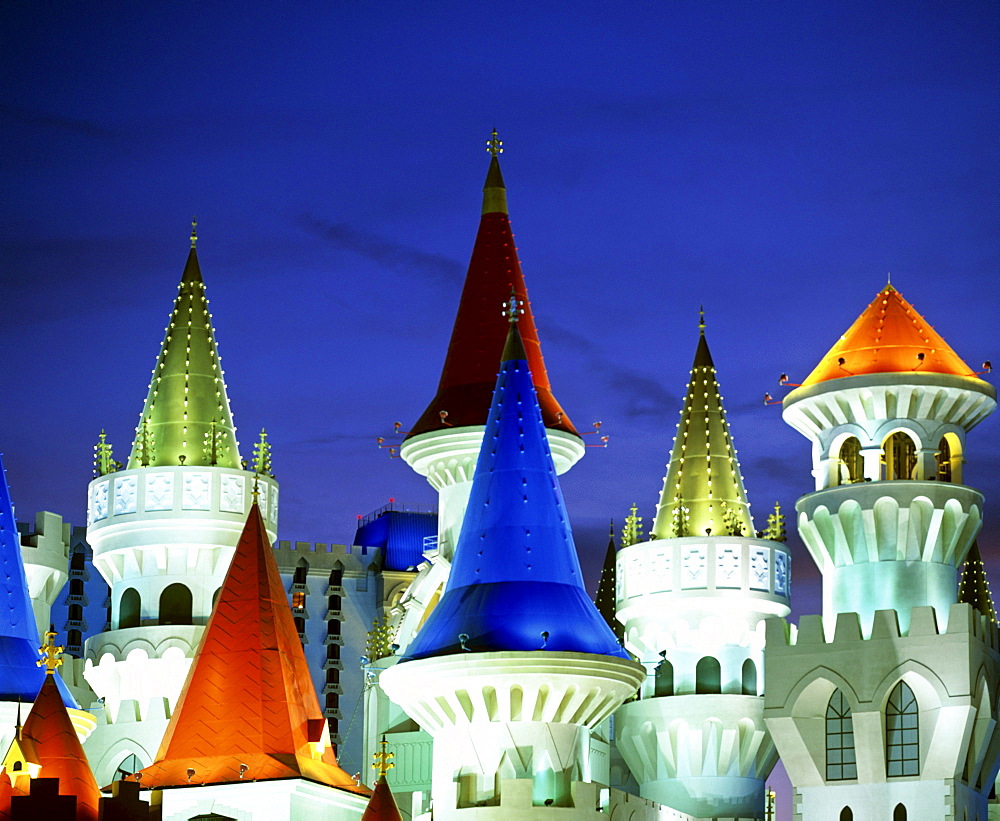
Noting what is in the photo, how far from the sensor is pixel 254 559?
136 ft

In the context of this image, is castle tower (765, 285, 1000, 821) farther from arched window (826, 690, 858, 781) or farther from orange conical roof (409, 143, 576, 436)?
orange conical roof (409, 143, 576, 436)

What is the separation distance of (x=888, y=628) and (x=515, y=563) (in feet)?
19.9

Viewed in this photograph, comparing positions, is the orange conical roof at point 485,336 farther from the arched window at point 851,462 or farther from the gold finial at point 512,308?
the arched window at point 851,462

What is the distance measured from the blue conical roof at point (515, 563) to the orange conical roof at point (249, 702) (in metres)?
3.05

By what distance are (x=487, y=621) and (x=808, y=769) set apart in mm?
5943

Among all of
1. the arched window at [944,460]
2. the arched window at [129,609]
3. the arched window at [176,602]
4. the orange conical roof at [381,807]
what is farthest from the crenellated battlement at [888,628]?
the arched window at [129,609]

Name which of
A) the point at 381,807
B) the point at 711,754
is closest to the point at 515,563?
the point at 381,807

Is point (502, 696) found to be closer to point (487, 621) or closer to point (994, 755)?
point (487, 621)

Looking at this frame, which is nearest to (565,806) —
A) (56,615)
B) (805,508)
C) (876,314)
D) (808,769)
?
(808,769)

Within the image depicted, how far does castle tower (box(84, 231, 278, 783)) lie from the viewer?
4350 centimetres

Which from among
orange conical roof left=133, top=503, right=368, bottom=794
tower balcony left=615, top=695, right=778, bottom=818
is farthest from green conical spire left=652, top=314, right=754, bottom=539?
orange conical roof left=133, top=503, right=368, bottom=794

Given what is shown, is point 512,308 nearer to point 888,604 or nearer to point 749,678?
point 888,604

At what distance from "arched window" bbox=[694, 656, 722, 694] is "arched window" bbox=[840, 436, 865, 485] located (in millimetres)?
5092

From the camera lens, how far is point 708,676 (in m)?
44.2
